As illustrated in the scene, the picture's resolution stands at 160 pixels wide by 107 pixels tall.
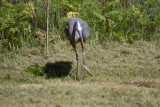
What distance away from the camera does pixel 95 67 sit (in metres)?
8.31

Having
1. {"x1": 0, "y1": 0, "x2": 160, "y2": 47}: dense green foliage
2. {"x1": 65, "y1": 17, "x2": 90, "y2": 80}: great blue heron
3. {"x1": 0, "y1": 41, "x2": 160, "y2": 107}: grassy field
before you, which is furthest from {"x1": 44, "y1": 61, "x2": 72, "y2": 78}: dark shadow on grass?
{"x1": 0, "y1": 0, "x2": 160, "y2": 47}: dense green foliage

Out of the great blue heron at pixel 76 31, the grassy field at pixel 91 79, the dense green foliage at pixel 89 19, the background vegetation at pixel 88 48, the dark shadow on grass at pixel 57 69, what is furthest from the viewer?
the dense green foliage at pixel 89 19

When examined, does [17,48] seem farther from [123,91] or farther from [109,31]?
[123,91]

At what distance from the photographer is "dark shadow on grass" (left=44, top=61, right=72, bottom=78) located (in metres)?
8.02

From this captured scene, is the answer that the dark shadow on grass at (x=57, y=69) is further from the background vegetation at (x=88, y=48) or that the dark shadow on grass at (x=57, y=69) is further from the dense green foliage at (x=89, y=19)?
the dense green foliage at (x=89, y=19)

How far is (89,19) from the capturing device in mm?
10141

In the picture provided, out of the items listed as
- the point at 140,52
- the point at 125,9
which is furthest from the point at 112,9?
the point at 140,52

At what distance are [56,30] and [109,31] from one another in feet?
6.54

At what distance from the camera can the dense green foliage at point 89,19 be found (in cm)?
977

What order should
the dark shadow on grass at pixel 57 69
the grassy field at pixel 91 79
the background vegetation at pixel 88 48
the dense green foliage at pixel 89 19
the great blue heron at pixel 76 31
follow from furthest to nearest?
the dense green foliage at pixel 89 19, the dark shadow on grass at pixel 57 69, the great blue heron at pixel 76 31, the background vegetation at pixel 88 48, the grassy field at pixel 91 79

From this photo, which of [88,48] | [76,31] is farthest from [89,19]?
[76,31]

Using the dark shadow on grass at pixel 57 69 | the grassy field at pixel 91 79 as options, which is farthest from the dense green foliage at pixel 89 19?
the dark shadow on grass at pixel 57 69

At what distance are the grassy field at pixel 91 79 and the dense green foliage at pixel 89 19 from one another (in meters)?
0.50

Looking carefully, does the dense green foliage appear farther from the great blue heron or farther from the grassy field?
the great blue heron
